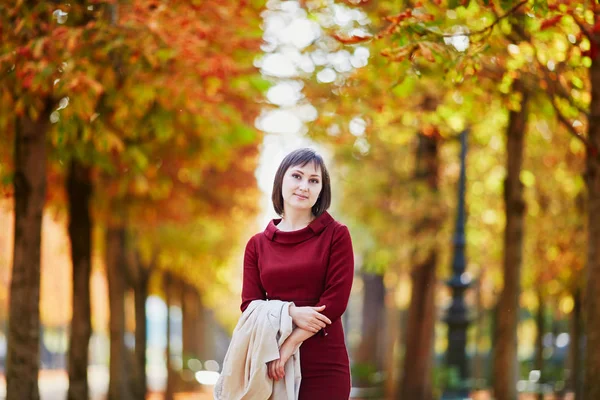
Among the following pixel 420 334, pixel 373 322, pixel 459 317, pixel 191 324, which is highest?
pixel 459 317

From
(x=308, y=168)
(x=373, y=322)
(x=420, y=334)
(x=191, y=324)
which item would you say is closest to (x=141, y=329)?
(x=420, y=334)

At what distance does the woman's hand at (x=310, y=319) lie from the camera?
484cm

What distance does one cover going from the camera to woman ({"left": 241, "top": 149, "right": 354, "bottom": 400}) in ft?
16.1

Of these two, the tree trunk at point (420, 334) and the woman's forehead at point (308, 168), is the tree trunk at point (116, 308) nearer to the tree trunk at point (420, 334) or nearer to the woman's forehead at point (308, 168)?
the tree trunk at point (420, 334)

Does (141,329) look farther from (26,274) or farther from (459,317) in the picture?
(26,274)

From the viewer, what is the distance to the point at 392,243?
19.8 m

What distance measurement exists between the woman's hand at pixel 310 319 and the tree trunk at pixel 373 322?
81.3 feet

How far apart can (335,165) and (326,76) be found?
9.10 m

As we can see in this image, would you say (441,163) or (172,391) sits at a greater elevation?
(441,163)

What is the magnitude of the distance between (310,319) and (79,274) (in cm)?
935

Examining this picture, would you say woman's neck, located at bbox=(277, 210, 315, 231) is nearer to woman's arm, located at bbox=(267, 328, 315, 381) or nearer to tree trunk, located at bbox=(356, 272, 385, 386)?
woman's arm, located at bbox=(267, 328, 315, 381)

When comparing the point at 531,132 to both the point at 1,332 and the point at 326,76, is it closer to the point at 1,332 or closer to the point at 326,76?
the point at 326,76

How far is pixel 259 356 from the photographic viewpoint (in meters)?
4.88

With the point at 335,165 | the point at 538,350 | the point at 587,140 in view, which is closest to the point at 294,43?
the point at 587,140
